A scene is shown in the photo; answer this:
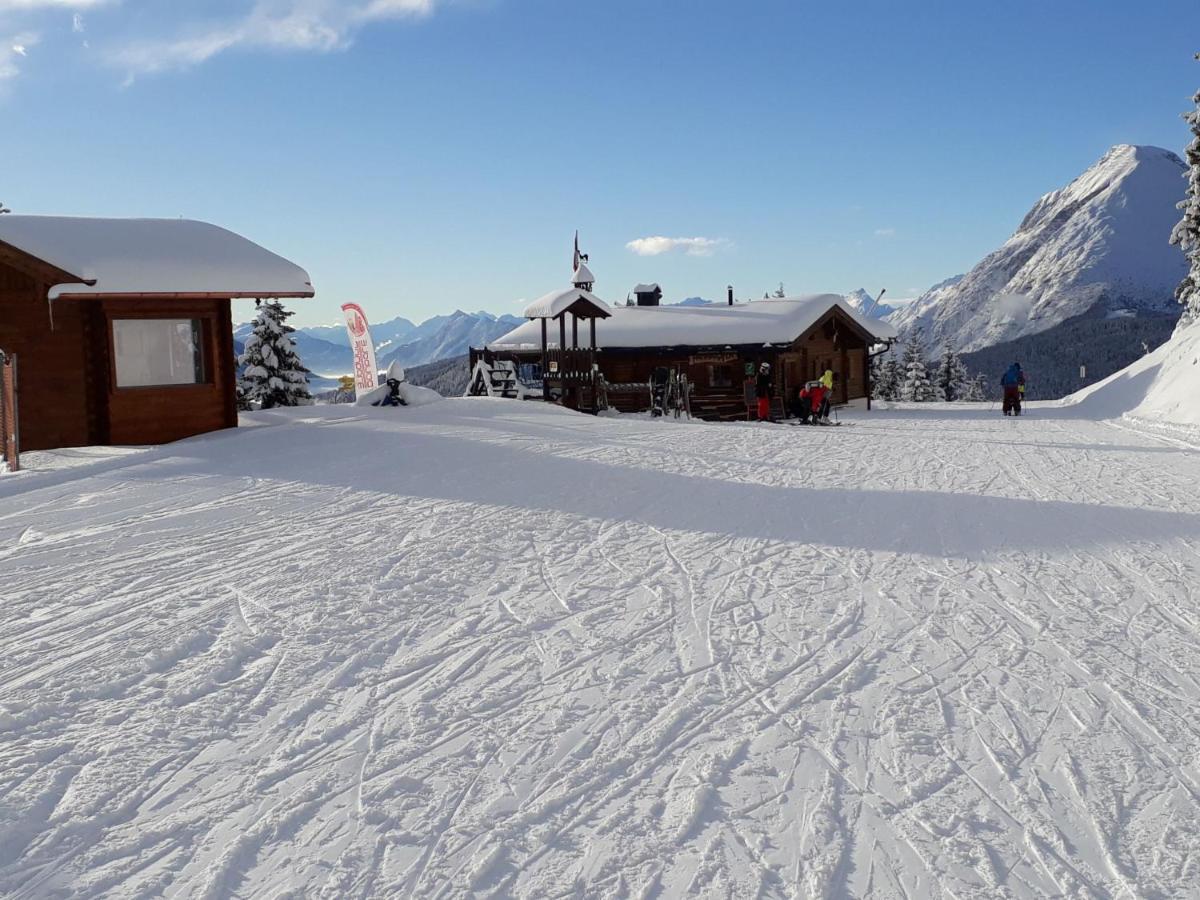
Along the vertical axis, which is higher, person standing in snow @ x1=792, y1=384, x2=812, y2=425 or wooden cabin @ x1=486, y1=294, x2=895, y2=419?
wooden cabin @ x1=486, y1=294, x2=895, y2=419

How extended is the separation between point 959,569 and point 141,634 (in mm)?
5473

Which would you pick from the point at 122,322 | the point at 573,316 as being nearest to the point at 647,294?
the point at 573,316

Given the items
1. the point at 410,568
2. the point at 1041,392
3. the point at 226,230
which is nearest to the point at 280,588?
the point at 410,568

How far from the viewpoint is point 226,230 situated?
16.9 meters

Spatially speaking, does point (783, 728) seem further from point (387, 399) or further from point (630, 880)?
point (387, 399)

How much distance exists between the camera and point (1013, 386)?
2509cm

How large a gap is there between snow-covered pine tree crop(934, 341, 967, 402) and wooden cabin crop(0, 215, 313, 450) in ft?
181

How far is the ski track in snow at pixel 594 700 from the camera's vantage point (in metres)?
2.95

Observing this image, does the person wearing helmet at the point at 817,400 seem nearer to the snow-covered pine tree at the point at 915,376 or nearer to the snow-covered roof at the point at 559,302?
the snow-covered roof at the point at 559,302

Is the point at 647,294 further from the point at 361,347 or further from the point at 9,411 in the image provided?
the point at 9,411

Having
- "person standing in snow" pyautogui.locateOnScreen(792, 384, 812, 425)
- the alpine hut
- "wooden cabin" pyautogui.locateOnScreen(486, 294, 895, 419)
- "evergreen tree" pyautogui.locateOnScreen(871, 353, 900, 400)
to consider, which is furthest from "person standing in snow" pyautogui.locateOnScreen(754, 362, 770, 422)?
"evergreen tree" pyautogui.locateOnScreen(871, 353, 900, 400)

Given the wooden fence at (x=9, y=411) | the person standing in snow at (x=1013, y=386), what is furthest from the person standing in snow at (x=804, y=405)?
the wooden fence at (x=9, y=411)

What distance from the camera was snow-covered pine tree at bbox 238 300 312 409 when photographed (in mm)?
31359

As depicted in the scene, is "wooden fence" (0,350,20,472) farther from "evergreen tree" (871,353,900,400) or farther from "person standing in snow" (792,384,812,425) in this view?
"evergreen tree" (871,353,900,400)
